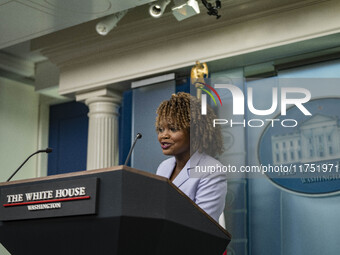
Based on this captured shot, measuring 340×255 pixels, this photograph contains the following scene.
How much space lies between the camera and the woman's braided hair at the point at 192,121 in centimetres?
297

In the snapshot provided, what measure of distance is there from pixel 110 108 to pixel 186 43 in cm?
111

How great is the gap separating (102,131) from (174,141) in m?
2.68

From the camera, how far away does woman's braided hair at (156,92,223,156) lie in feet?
9.75

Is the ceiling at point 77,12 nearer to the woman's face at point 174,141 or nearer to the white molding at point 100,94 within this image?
the white molding at point 100,94

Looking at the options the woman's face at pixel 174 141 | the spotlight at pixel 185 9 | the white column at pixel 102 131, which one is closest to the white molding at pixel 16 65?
the white column at pixel 102 131

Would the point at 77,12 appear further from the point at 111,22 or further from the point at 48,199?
the point at 48,199

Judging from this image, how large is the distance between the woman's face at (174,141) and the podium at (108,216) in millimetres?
723

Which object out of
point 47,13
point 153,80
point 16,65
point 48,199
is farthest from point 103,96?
point 48,199

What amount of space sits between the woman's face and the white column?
2.59 meters

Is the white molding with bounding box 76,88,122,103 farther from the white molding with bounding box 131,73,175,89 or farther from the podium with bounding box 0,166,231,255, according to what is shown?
the podium with bounding box 0,166,231,255

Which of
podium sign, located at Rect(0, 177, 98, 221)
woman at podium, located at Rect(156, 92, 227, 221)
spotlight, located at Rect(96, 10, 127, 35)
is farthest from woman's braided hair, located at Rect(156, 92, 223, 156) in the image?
spotlight, located at Rect(96, 10, 127, 35)

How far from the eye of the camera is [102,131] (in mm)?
5520

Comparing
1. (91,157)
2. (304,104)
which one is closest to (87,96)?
(91,157)

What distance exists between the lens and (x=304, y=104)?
4.10 m
